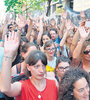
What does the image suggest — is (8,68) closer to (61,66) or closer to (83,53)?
(61,66)

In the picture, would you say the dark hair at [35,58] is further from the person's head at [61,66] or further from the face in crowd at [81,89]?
the person's head at [61,66]

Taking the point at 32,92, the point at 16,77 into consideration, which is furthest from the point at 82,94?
the point at 16,77

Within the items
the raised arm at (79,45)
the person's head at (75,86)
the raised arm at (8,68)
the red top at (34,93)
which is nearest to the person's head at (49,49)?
the raised arm at (79,45)

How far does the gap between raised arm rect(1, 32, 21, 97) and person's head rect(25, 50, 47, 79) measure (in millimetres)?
215

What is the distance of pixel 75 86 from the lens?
176cm

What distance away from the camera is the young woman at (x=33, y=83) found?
1582mm

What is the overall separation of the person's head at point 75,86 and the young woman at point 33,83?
0.11 meters

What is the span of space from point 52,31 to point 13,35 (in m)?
2.76

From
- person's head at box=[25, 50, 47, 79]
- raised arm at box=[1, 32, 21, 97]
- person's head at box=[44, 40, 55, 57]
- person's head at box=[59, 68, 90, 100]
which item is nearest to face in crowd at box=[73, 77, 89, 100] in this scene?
person's head at box=[59, 68, 90, 100]

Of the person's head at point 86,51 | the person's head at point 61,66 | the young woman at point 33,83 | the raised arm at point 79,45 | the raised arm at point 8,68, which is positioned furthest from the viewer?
the raised arm at point 79,45

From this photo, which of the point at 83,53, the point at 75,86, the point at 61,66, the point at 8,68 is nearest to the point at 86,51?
the point at 83,53

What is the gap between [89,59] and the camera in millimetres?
2605

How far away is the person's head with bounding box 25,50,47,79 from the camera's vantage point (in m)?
1.75

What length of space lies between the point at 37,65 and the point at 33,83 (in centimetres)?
21
